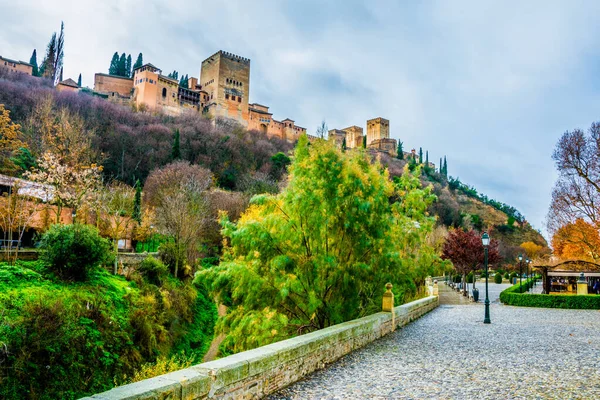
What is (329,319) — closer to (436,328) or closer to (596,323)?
(436,328)

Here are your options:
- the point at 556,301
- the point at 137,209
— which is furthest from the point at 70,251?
the point at 556,301

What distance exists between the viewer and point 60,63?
77.8 metres

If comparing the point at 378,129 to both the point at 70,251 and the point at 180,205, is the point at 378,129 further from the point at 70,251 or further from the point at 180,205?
the point at 70,251

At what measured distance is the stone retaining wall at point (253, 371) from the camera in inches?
165

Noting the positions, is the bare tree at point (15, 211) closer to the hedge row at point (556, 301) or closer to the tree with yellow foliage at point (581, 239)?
the hedge row at point (556, 301)

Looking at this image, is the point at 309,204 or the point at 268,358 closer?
the point at 268,358

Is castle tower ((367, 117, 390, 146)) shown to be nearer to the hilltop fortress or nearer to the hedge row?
the hilltop fortress

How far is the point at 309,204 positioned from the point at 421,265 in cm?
1316

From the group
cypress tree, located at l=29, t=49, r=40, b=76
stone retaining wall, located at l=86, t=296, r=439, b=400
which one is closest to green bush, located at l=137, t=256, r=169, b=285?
stone retaining wall, located at l=86, t=296, r=439, b=400

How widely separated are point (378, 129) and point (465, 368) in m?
123

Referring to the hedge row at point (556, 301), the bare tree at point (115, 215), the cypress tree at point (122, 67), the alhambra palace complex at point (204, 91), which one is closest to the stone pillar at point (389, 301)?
the hedge row at point (556, 301)

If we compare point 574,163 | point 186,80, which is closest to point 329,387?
point 574,163

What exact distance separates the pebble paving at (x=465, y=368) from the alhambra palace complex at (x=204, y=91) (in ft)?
218

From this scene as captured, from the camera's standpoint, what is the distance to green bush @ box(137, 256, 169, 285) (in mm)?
24953
